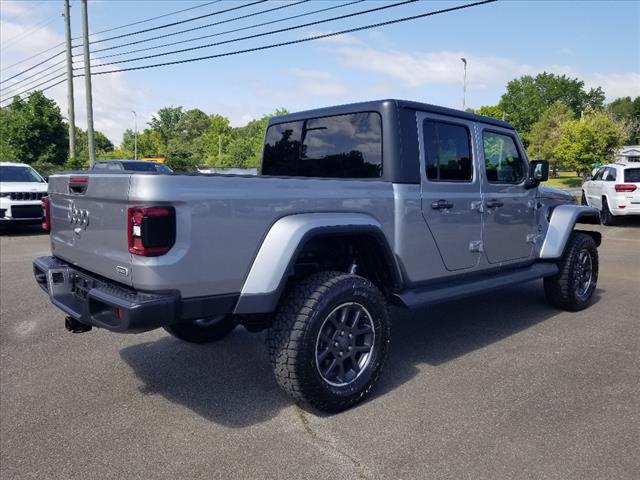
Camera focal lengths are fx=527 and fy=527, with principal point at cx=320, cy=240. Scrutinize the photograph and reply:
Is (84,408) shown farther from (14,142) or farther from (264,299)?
(14,142)

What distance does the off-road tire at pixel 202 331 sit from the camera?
4383mm

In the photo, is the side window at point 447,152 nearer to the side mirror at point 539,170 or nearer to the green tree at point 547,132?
the side mirror at point 539,170

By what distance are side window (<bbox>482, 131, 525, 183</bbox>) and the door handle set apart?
77 cm

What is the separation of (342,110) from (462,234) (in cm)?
136

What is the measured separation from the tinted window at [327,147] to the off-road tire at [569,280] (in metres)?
2.78

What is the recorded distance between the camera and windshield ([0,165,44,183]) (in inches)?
493

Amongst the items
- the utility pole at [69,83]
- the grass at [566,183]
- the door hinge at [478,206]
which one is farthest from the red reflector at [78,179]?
the grass at [566,183]

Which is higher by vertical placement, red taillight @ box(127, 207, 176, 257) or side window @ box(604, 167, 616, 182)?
side window @ box(604, 167, 616, 182)

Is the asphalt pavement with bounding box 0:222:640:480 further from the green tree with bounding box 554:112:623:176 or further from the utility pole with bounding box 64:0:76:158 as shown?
the green tree with bounding box 554:112:623:176

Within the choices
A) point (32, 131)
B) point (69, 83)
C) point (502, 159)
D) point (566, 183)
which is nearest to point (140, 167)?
point (69, 83)

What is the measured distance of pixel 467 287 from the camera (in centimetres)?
423

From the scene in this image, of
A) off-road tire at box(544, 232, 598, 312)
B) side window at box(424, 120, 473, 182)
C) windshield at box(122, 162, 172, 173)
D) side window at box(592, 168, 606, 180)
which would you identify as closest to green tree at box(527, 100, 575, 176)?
side window at box(592, 168, 606, 180)

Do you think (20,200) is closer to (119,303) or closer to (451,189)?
(119,303)

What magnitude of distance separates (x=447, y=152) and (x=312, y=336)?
197 centimetres
